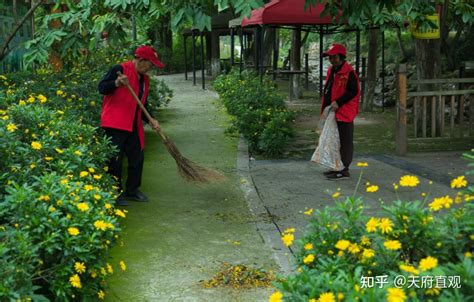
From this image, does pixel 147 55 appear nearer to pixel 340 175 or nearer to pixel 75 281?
pixel 340 175

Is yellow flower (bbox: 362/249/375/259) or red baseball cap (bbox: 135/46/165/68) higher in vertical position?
red baseball cap (bbox: 135/46/165/68)

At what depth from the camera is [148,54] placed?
612 centimetres

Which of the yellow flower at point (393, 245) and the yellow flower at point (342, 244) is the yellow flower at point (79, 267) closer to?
the yellow flower at point (342, 244)

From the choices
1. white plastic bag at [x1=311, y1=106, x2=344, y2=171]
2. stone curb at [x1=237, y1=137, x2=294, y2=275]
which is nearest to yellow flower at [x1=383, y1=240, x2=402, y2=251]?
stone curb at [x1=237, y1=137, x2=294, y2=275]

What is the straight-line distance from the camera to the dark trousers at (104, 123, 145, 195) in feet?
20.7

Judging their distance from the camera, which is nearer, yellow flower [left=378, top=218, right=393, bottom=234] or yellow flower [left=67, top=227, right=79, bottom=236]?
yellow flower [left=378, top=218, right=393, bottom=234]

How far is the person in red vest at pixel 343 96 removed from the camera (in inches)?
294

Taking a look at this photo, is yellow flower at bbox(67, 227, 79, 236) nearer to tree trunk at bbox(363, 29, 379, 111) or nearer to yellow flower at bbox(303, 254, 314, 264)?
yellow flower at bbox(303, 254, 314, 264)

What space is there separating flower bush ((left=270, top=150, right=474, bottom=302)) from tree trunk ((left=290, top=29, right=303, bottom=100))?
1404cm

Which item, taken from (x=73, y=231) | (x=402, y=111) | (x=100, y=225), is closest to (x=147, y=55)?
(x=100, y=225)

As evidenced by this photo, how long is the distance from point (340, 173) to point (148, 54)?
300 centimetres

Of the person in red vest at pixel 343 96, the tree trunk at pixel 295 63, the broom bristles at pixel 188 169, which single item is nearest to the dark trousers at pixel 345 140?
the person in red vest at pixel 343 96

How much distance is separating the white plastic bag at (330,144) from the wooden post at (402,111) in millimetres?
2070

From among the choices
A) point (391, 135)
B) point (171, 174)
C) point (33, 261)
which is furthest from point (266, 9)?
point (33, 261)
